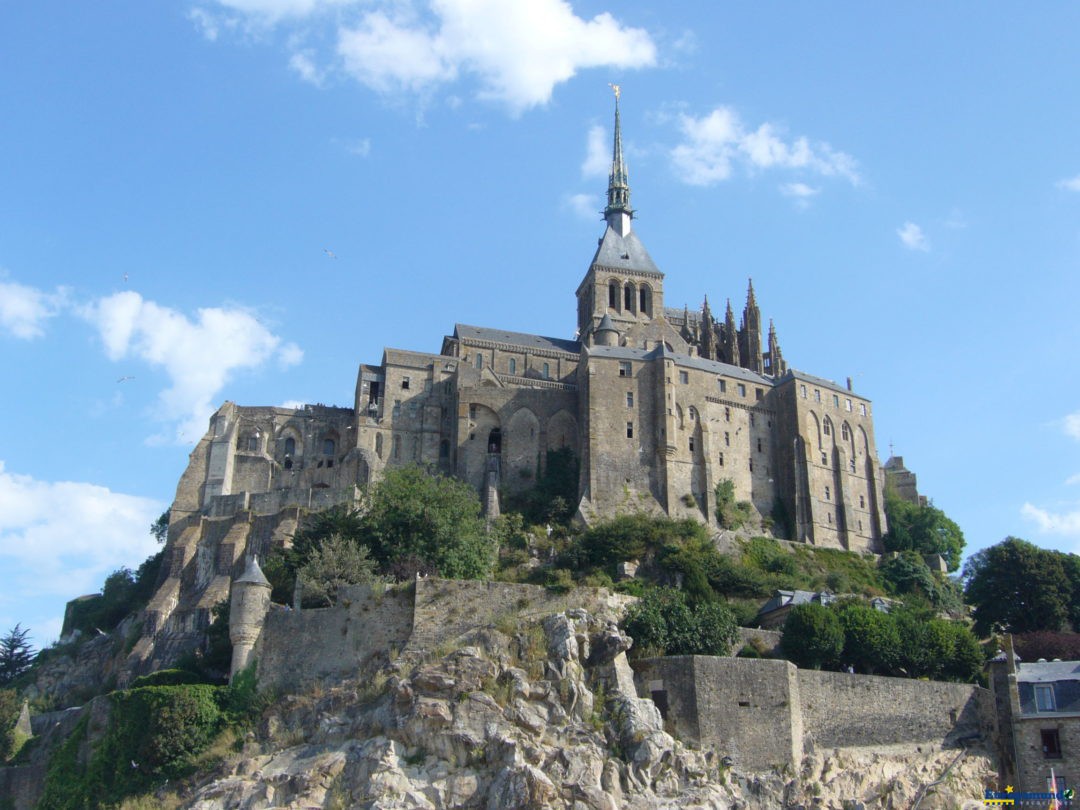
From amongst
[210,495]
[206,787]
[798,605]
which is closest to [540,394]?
[210,495]

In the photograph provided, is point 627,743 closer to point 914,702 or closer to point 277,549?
point 914,702

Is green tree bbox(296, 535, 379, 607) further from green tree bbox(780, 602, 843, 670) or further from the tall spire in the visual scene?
the tall spire

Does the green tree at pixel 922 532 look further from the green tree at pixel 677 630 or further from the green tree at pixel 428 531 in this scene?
the green tree at pixel 428 531

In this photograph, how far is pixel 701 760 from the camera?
131 feet

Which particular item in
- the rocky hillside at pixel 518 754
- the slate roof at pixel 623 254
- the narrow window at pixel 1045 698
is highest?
the slate roof at pixel 623 254

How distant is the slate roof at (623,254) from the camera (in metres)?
91.9

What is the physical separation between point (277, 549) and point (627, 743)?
23.4m

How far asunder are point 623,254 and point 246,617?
5433cm

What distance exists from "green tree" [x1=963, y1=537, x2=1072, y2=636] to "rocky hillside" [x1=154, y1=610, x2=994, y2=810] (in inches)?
576

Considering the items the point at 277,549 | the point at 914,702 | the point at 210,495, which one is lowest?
the point at 914,702

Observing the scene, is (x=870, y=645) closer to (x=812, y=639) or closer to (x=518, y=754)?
(x=812, y=639)

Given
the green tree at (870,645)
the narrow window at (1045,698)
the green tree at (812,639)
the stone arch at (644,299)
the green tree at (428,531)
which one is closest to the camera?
the narrow window at (1045,698)

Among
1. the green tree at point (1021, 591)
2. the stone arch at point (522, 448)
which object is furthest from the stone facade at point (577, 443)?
the green tree at point (1021, 591)

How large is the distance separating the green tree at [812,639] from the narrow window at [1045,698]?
748cm
